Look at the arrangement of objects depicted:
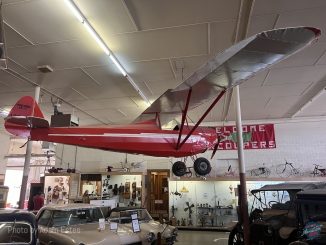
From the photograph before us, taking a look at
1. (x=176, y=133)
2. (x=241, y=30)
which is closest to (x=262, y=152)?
(x=176, y=133)

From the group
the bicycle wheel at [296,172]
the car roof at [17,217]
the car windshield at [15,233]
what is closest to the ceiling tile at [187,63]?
the car roof at [17,217]

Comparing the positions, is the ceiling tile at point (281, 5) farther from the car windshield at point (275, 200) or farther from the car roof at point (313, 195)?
the car windshield at point (275, 200)

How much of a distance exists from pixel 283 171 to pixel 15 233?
10448mm

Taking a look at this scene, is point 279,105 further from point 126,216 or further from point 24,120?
point 24,120

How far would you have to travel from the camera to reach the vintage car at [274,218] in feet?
18.1

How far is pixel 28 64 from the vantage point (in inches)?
259

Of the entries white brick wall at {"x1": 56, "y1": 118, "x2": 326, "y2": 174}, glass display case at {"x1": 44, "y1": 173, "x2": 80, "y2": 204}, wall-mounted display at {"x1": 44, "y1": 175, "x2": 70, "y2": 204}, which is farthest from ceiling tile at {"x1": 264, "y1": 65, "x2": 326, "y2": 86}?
wall-mounted display at {"x1": 44, "y1": 175, "x2": 70, "y2": 204}

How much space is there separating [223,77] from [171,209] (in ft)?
26.5

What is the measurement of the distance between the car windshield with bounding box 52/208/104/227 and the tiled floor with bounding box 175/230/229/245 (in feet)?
11.1

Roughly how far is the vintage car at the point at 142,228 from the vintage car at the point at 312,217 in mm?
2675

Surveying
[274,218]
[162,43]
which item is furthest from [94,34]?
[274,218]

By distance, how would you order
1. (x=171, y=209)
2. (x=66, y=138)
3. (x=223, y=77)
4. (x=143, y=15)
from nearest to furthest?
(x=223, y=77), (x=143, y=15), (x=66, y=138), (x=171, y=209)

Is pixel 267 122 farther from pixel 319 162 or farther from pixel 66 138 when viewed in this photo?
pixel 66 138

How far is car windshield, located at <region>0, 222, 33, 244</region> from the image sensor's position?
3691 mm
